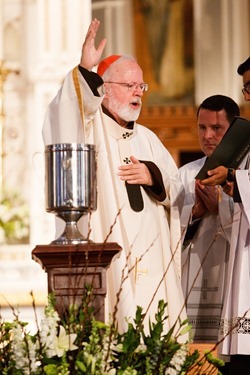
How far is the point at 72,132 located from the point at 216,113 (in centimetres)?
142

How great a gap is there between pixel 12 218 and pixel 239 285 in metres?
4.51

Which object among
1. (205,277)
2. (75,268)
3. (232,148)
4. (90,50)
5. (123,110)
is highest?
(90,50)

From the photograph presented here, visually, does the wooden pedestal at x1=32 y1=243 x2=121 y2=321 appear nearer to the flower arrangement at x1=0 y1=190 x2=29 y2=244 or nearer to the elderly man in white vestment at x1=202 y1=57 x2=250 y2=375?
the elderly man in white vestment at x1=202 y1=57 x2=250 y2=375

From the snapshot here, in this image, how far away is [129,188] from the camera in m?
5.53

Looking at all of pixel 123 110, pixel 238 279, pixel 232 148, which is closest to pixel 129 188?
pixel 123 110

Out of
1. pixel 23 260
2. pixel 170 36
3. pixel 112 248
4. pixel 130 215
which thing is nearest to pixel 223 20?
pixel 170 36

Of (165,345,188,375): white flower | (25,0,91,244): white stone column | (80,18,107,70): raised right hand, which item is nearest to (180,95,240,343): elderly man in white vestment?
(80,18,107,70): raised right hand

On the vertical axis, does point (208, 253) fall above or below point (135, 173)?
below

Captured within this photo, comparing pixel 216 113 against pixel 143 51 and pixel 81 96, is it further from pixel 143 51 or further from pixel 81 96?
pixel 143 51

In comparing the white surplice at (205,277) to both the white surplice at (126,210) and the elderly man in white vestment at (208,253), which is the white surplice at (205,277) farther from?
the white surplice at (126,210)

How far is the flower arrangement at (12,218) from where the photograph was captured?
961 cm

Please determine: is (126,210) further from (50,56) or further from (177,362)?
(50,56)

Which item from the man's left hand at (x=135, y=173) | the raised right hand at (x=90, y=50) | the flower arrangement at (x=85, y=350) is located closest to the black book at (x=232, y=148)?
the man's left hand at (x=135, y=173)

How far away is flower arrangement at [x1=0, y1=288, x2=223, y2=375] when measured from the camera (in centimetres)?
341
